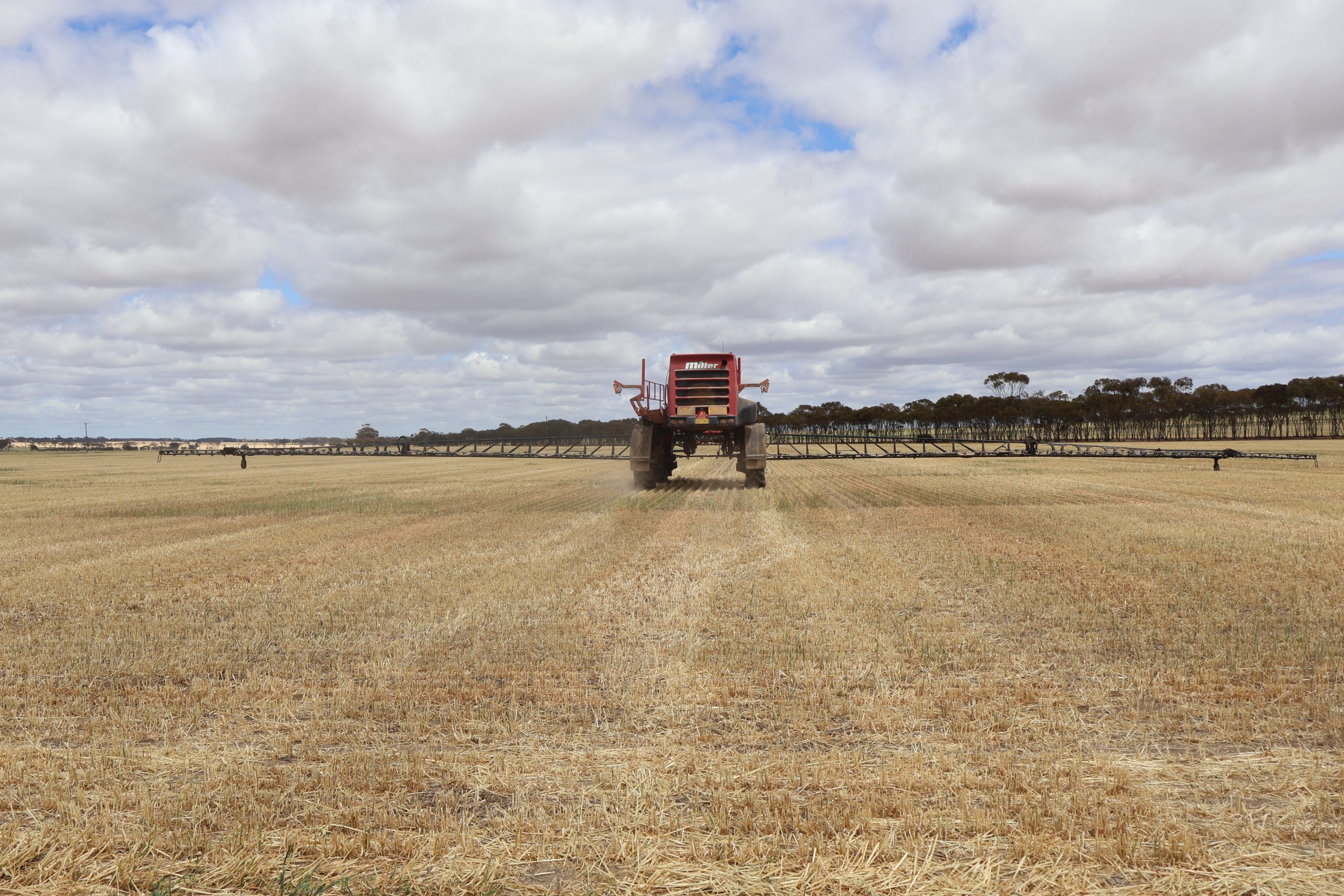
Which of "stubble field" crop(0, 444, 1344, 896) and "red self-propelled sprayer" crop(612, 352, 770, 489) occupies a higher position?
"red self-propelled sprayer" crop(612, 352, 770, 489)

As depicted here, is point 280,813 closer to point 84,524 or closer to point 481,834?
point 481,834

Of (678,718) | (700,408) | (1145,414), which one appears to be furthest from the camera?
(1145,414)

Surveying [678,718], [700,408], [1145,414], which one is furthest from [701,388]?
[1145,414]

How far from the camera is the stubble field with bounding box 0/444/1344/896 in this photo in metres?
4.30

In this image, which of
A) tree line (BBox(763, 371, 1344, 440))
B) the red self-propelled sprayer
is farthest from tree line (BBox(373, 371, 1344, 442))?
the red self-propelled sprayer

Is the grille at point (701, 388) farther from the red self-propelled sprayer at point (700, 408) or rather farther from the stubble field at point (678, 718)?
the stubble field at point (678, 718)

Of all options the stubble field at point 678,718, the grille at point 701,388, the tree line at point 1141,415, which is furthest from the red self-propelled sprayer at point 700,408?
the tree line at point 1141,415

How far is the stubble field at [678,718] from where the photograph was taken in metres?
4.30

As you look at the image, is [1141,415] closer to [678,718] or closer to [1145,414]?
[1145,414]

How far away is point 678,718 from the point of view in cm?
656

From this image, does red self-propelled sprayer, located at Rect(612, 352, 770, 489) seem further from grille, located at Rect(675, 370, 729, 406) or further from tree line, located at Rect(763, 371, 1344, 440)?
tree line, located at Rect(763, 371, 1344, 440)

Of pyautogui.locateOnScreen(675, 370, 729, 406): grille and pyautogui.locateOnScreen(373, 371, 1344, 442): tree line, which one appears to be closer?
pyautogui.locateOnScreen(675, 370, 729, 406): grille

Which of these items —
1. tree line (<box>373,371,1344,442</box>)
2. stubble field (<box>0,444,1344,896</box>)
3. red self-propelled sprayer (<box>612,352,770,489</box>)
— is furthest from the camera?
tree line (<box>373,371,1344,442</box>)

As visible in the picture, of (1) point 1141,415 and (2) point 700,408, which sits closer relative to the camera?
(2) point 700,408
